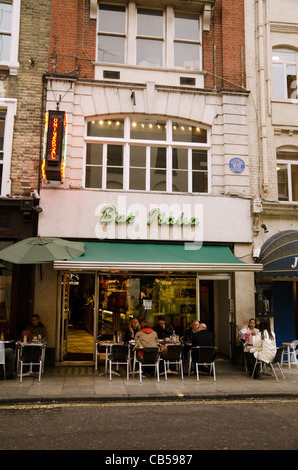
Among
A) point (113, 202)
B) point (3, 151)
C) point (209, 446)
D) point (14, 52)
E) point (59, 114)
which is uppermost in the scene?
point (14, 52)

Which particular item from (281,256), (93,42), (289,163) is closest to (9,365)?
(281,256)

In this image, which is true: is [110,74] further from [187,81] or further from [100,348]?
[100,348]

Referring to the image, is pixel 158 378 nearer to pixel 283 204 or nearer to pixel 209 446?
pixel 209 446

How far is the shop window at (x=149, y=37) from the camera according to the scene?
13.2 m

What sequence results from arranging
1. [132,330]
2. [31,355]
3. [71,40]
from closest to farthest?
[31,355], [132,330], [71,40]

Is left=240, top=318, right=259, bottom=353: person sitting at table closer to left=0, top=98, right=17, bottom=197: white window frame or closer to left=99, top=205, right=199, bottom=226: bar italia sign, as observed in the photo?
left=99, top=205, right=199, bottom=226: bar italia sign

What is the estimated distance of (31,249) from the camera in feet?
33.1

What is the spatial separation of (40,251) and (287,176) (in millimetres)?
8613

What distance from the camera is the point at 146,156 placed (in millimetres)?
13023

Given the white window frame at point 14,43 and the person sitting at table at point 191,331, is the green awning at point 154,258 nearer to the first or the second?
the person sitting at table at point 191,331

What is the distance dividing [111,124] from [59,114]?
6.31 feet

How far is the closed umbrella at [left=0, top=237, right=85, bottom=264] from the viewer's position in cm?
968

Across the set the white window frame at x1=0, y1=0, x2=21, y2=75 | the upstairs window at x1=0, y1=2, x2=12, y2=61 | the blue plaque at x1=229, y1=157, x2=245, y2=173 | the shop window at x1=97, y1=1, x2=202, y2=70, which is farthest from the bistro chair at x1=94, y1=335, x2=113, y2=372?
the upstairs window at x1=0, y1=2, x2=12, y2=61
